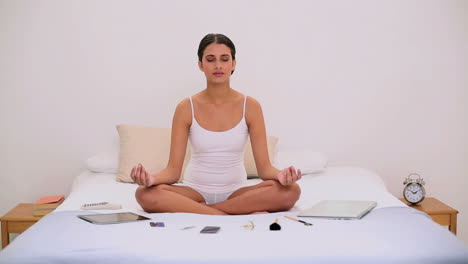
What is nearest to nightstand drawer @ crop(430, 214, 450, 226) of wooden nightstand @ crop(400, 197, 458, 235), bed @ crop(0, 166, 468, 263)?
wooden nightstand @ crop(400, 197, 458, 235)

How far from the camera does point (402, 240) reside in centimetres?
179

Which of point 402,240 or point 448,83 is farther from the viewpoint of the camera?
point 448,83

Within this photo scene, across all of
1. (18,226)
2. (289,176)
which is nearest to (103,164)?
(18,226)

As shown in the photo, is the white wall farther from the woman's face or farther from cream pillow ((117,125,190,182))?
the woman's face

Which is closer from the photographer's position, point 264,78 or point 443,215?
point 443,215

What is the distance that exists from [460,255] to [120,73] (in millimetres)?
2395

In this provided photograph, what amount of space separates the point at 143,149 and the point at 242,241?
1.50 meters

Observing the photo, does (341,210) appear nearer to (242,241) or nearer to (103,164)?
(242,241)

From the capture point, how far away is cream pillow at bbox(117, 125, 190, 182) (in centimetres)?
311

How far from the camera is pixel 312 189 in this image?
9.32ft

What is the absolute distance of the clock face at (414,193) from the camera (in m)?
3.22

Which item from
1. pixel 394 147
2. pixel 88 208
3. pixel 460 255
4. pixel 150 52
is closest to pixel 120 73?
pixel 150 52

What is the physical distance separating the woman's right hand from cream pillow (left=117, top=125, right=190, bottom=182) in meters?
0.84

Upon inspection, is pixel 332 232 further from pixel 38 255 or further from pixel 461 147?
pixel 461 147
